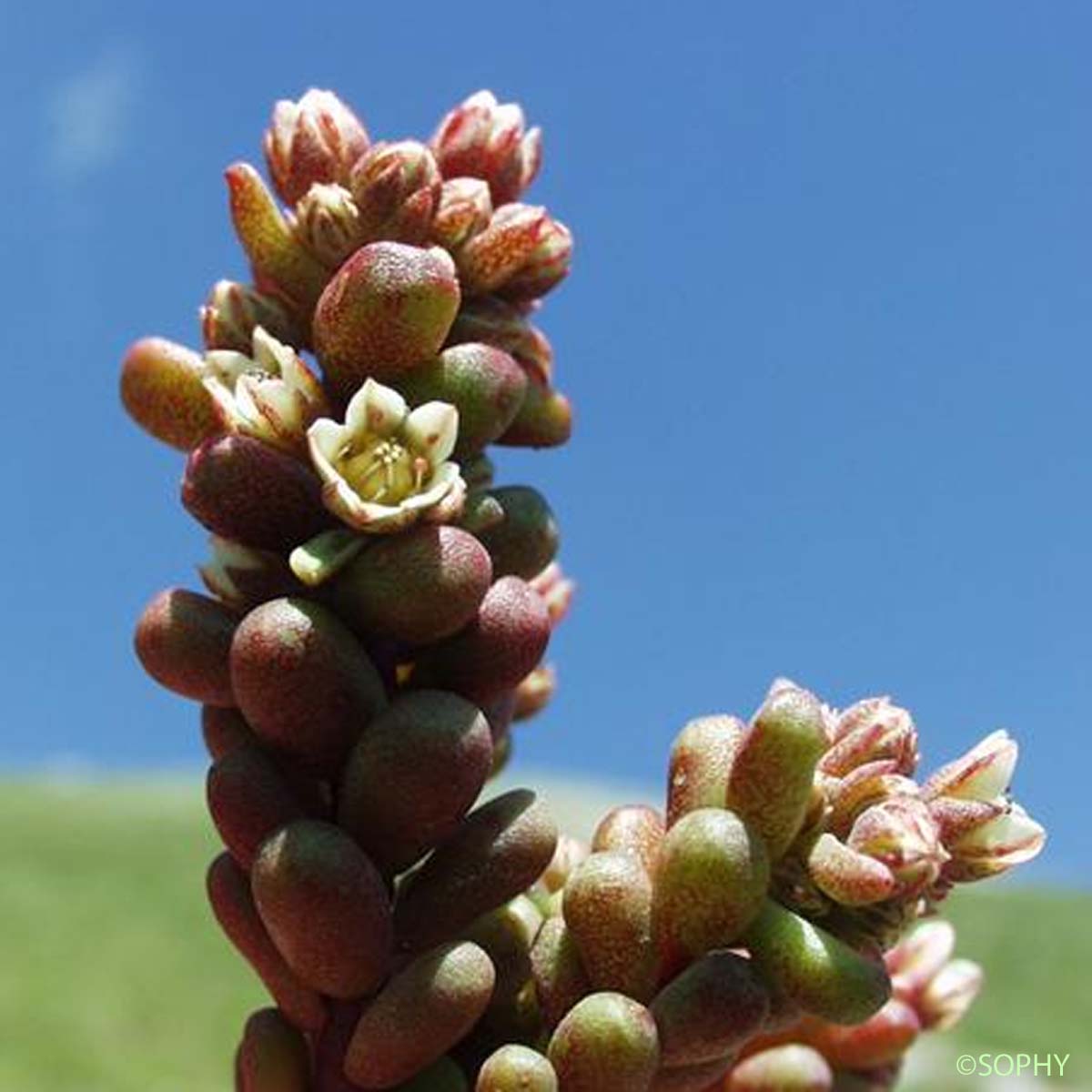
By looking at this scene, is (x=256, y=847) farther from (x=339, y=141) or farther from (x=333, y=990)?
(x=339, y=141)

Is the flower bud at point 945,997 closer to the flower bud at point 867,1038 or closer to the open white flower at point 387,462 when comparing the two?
the flower bud at point 867,1038

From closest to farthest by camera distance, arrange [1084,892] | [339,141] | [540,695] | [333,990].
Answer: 1. [333,990]
2. [339,141]
3. [540,695]
4. [1084,892]

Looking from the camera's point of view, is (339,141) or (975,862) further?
(339,141)

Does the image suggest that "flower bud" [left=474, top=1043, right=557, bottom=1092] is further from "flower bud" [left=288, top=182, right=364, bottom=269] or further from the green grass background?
the green grass background

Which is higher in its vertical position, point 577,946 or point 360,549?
point 360,549

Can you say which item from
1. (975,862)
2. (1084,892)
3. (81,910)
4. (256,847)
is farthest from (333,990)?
(1084,892)

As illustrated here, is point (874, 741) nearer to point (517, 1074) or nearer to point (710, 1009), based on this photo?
point (710, 1009)
